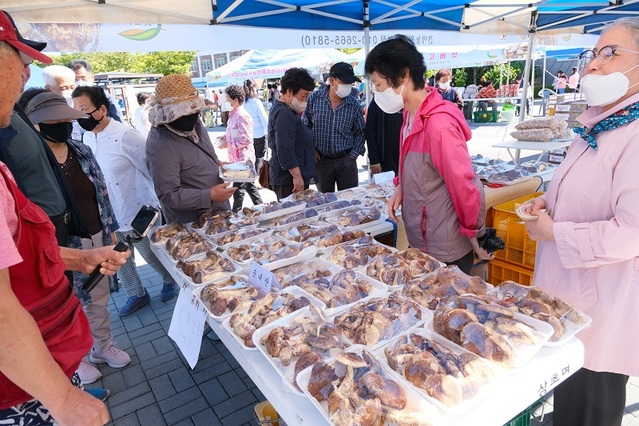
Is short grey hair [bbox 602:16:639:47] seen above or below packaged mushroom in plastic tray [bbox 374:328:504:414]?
above

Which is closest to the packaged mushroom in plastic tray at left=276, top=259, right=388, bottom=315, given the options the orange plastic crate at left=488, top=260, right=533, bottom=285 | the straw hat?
the straw hat

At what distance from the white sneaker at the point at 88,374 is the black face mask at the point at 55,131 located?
1589mm

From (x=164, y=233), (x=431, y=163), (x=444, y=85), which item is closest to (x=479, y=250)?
(x=431, y=163)

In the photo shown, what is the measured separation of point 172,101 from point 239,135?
3890 mm

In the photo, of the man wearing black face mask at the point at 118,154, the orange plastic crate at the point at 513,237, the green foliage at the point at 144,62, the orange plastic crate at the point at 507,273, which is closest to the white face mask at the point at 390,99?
the orange plastic crate at the point at 513,237

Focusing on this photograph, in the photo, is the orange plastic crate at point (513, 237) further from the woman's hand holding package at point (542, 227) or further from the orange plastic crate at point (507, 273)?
the woman's hand holding package at point (542, 227)

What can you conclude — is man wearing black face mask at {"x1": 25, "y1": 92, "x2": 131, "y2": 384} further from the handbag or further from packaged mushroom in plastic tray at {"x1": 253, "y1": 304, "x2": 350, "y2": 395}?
the handbag

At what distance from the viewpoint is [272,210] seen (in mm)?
3043

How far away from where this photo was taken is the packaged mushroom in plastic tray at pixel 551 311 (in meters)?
1.37

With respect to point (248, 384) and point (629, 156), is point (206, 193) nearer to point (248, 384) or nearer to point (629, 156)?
point (248, 384)

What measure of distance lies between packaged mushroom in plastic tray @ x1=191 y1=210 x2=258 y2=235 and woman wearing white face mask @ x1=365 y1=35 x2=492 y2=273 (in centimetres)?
111

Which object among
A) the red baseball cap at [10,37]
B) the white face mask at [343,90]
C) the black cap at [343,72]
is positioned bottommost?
the white face mask at [343,90]

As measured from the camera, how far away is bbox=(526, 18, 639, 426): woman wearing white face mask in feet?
4.69

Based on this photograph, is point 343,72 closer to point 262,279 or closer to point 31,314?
point 262,279
